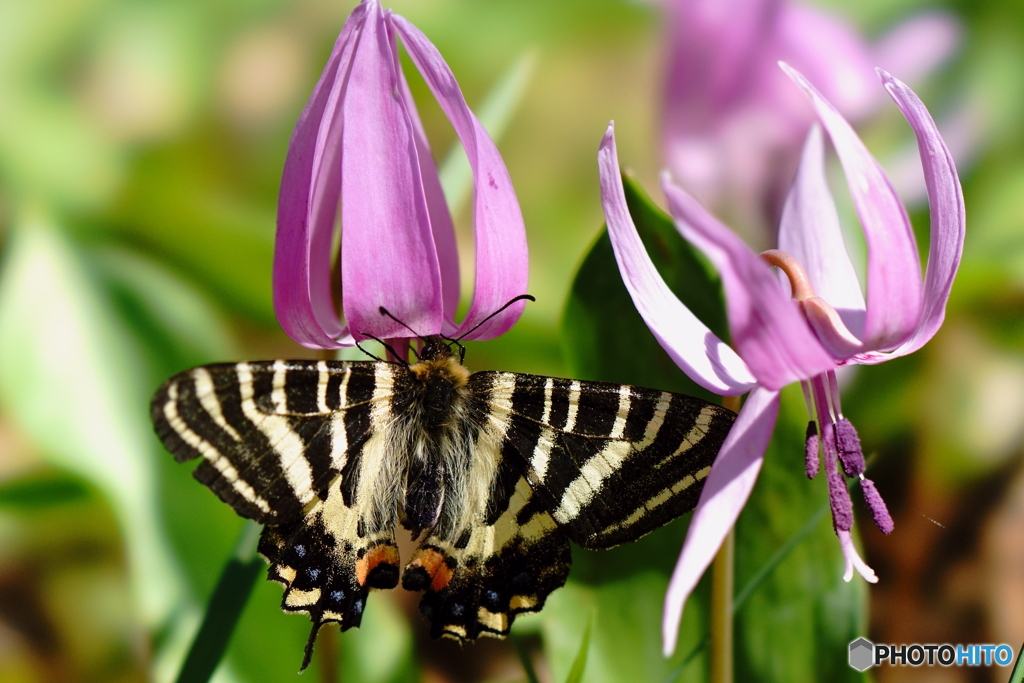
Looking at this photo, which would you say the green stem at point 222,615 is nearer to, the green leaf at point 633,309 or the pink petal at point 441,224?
the pink petal at point 441,224

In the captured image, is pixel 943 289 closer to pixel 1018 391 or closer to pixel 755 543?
pixel 755 543

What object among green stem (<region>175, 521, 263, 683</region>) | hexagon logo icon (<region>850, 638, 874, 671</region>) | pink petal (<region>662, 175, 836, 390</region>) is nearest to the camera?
pink petal (<region>662, 175, 836, 390</region>)

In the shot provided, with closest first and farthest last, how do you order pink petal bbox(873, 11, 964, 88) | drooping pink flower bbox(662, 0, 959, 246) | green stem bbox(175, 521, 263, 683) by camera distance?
green stem bbox(175, 521, 263, 683) < drooping pink flower bbox(662, 0, 959, 246) < pink petal bbox(873, 11, 964, 88)

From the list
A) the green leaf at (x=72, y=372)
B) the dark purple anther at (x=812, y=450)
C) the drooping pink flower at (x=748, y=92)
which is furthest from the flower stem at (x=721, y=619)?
the drooping pink flower at (x=748, y=92)

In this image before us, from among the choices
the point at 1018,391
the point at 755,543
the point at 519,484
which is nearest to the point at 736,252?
the point at 519,484

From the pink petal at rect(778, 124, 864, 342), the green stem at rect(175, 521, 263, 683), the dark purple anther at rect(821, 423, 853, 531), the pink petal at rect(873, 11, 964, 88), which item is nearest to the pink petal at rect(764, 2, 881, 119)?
the pink petal at rect(873, 11, 964, 88)

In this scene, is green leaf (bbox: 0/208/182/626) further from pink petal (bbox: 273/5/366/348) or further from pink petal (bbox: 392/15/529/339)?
pink petal (bbox: 392/15/529/339)
